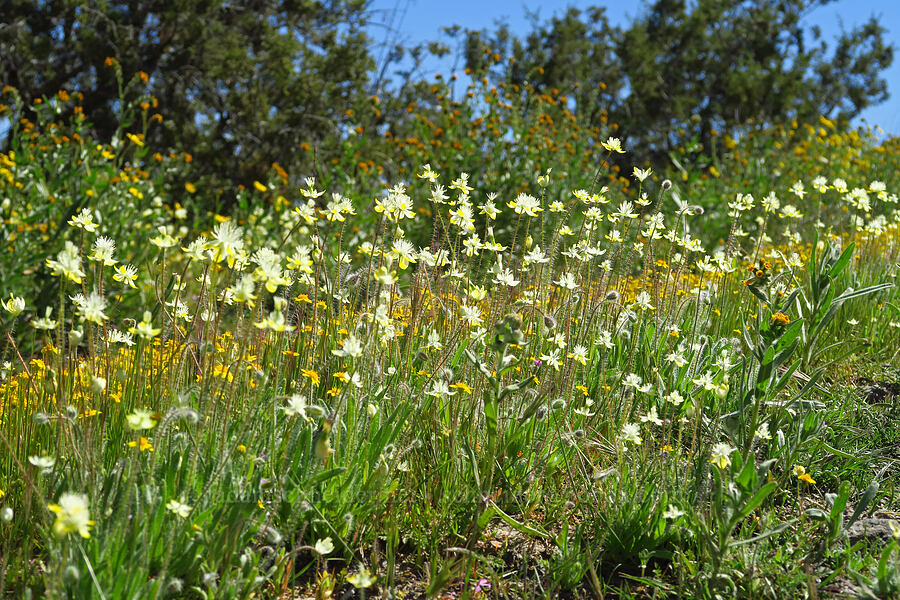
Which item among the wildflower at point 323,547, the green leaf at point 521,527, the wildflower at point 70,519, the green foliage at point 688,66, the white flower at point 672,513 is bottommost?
the wildflower at point 323,547

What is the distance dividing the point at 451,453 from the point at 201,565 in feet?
2.68

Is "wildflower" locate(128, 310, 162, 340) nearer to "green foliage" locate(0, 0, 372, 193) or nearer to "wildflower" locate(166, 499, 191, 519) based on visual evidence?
"wildflower" locate(166, 499, 191, 519)

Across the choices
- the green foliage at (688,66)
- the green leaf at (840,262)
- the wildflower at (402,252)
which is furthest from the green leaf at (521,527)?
the green foliage at (688,66)

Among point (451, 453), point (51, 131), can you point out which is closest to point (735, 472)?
point (451, 453)

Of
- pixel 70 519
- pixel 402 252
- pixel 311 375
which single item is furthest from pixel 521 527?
pixel 70 519

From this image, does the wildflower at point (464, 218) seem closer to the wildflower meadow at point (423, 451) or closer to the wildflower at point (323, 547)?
the wildflower meadow at point (423, 451)

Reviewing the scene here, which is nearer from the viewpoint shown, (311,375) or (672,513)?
(672,513)

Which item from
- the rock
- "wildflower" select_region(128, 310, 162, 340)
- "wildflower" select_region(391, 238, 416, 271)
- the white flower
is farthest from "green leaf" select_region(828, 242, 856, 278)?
"wildflower" select_region(128, 310, 162, 340)

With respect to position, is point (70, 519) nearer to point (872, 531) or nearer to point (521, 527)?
point (521, 527)

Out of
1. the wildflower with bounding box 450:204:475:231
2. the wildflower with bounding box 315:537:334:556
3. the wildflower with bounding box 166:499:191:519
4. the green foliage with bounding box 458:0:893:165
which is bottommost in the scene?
the wildflower with bounding box 315:537:334:556

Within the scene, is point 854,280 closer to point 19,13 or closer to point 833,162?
point 833,162

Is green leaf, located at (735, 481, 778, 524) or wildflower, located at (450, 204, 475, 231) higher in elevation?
wildflower, located at (450, 204, 475, 231)

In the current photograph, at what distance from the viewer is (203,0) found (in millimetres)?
8031

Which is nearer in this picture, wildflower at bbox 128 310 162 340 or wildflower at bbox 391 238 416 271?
wildflower at bbox 128 310 162 340
